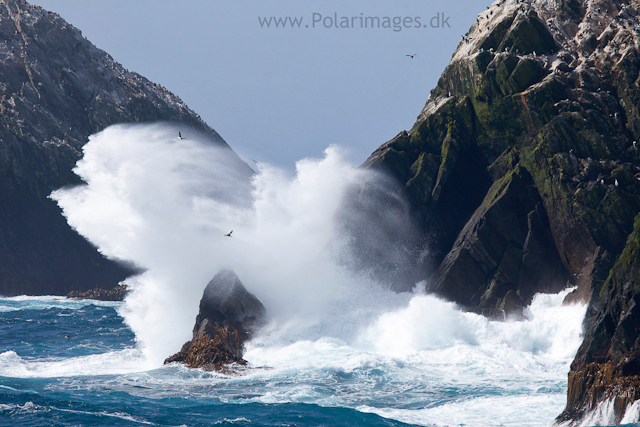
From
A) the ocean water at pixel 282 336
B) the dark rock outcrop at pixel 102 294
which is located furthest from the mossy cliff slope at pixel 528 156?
the dark rock outcrop at pixel 102 294

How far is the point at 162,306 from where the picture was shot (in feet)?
127

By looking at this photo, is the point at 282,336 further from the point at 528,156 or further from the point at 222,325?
the point at 528,156

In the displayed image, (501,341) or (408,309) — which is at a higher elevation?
(408,309)

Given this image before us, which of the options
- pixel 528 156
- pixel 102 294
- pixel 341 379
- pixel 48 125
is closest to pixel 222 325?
pixel 341 379

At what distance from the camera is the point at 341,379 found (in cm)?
2800

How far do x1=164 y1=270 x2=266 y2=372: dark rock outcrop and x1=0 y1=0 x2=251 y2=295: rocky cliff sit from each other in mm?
55428

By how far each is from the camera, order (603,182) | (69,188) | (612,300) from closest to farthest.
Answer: (612,300) < (603,182) < (69,188)

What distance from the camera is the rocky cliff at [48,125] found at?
81.6 metres

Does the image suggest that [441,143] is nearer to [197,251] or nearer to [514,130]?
[514,130]

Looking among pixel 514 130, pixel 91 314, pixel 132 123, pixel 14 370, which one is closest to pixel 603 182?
pixel 514 130

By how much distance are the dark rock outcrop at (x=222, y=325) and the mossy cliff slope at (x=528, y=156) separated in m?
12.8

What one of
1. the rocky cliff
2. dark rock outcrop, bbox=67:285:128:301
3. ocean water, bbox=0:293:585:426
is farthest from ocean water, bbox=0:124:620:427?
the rocky cliff

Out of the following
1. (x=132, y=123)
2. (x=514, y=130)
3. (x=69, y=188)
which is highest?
(x=132, y=123)

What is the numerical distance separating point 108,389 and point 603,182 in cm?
3070
